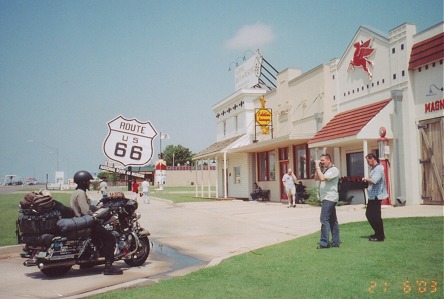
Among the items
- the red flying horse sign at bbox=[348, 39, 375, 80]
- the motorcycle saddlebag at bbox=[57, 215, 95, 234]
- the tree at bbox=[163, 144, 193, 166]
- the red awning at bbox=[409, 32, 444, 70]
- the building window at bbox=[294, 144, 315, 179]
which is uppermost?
the tree at bbox=[163, 144, 193, 166]

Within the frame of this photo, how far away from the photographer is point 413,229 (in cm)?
985

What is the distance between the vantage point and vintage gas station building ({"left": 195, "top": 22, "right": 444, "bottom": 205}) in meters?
16.0

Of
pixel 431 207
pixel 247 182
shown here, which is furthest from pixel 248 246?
pixel 247 182

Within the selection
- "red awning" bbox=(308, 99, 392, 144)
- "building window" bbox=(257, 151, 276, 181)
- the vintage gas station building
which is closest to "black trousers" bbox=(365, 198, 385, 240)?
the vintage gas station building

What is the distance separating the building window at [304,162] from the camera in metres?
23.1

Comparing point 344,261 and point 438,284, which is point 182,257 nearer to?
point 344,261

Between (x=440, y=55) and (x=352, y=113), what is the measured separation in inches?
198

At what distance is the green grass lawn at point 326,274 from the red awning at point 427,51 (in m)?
8.56

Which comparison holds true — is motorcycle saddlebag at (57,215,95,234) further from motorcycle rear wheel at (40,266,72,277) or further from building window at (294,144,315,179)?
building window at (294,144,315,179)

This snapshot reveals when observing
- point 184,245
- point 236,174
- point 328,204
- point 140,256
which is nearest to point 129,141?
point 140,256

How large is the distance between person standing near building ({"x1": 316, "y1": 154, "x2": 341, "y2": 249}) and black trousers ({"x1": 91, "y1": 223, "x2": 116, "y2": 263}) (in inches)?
147

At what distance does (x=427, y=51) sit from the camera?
15891 millimetres

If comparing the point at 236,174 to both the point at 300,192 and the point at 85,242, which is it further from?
the point at 85,242

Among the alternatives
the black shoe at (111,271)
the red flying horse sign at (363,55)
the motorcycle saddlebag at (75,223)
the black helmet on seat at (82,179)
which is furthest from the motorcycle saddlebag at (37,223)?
the red flying horse sign at (363,55)
